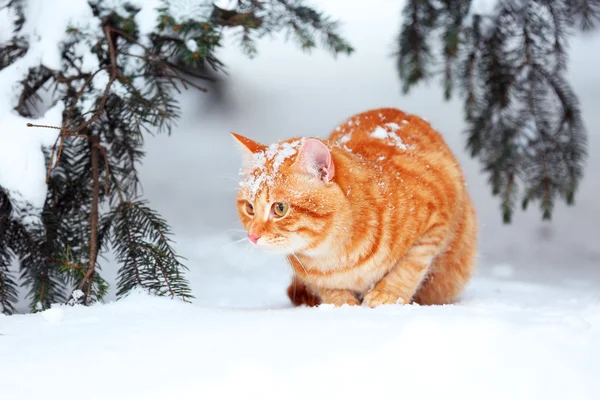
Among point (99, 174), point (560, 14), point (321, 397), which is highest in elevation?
point (560, 14)

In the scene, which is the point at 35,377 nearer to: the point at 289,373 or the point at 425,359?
the point at 289,373

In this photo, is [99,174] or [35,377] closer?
[35,377]

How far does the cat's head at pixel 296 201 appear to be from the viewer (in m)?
1.81

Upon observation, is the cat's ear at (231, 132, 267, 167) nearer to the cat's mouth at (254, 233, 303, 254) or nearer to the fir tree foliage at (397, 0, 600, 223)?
the cat's mouth at (254, 233, 303, 254)

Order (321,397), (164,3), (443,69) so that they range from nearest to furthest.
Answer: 1. (321,397)
2. (164,3)
3. (443,69)

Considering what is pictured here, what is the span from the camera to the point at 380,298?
73.3 inches

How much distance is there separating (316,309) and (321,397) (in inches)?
22.2

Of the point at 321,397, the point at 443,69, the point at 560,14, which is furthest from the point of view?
the point at 443,69

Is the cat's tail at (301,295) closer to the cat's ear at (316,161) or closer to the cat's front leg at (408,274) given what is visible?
the cat's front leg at (408,274)

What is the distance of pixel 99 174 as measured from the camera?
6.47ft

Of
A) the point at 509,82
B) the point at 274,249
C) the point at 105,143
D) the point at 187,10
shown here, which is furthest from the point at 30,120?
the point at 509,82

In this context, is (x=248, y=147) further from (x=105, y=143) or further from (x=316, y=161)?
(x=105, y=143)

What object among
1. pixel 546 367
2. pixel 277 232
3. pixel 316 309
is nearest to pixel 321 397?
pixel 546 367

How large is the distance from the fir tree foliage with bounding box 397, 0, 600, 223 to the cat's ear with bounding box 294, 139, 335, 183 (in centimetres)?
104
